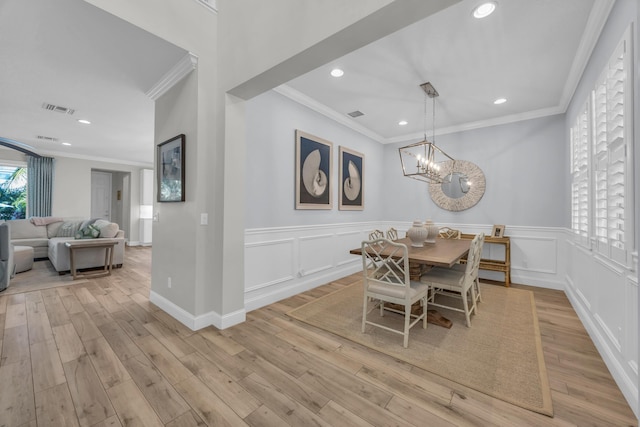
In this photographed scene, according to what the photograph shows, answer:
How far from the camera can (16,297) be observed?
332 cm

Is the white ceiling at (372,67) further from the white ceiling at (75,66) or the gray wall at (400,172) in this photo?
the gray wall at (400,172)

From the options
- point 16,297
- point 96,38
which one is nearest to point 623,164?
point 96,38

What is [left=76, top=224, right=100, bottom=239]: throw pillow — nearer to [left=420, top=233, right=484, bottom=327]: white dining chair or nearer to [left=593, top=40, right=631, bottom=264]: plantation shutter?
[left=420, top=233, right=484, bottom=327]: white dining chair

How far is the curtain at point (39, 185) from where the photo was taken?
20.3 ft

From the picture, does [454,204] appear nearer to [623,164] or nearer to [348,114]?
[348,114]

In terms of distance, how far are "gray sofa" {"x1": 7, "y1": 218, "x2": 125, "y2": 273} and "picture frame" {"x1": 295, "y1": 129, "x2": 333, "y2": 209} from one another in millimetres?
3945

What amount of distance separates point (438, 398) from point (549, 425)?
0.54m

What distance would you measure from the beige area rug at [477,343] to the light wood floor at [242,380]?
90 mm

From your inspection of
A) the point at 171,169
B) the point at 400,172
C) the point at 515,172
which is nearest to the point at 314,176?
the point at 171,169

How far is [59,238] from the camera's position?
5.46 metres

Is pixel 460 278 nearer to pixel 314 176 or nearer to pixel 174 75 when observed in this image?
pixel 314 176

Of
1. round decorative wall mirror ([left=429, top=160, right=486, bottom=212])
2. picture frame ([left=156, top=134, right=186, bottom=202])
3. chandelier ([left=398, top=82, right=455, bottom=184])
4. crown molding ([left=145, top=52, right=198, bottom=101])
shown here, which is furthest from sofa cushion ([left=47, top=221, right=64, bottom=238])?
round decorative wall mirror ([left=429, top=160, right=486, bottom=212])

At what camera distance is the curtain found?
6.20m

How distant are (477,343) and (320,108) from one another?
135 inches
